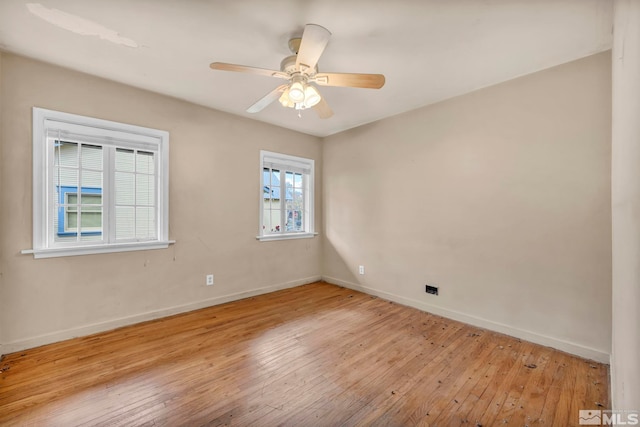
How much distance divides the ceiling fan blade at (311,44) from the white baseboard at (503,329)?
2851 mm

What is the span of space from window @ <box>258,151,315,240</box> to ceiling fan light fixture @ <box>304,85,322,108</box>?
6.15 feet

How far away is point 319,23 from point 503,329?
313 centimetres

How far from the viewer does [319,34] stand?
1.55m

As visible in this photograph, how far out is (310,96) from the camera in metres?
1.99

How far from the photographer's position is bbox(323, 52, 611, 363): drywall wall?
7.02 ft

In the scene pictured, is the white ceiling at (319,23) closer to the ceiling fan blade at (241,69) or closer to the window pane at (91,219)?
the ceiling fan blade at (241,69)

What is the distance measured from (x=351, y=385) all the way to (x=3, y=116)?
3441mm

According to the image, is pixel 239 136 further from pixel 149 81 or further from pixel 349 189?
pixel 349 189

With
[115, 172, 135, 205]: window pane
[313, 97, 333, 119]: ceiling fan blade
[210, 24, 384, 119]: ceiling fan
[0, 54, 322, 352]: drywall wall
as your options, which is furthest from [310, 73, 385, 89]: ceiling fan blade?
[115, 172, 135, 205]: window pane

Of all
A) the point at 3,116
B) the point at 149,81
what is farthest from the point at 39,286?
the point at 149,81

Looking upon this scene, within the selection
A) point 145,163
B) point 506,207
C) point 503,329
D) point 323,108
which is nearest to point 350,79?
point 323,108

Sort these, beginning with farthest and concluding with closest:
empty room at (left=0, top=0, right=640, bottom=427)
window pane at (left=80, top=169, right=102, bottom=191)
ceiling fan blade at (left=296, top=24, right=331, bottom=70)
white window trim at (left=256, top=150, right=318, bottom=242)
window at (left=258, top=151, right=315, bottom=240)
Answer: window at (left=258, top=151, right=315, bottom=240) → white window trim at (left=256, top=150, right=318, bottom=242) → window pane at (left=80, top=169, right=102, bottom=191) → empty room at (left=0, top=0, right=640, bottom=427) → ceiling fan blade at (left=296, top=24, right=331, bottom=70)

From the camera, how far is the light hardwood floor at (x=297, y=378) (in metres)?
1.57

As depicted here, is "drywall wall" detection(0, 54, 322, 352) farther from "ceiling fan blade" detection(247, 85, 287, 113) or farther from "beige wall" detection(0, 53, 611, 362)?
"ceiling fan blade" detection(247, 85, 287, 113)
